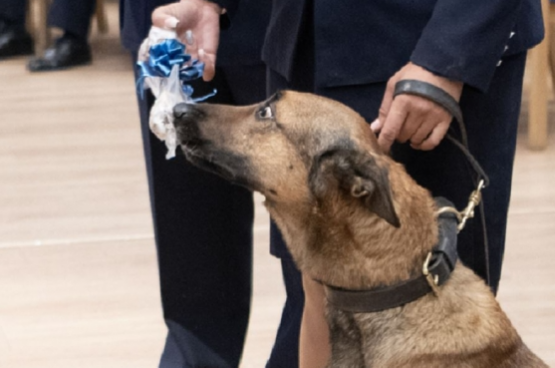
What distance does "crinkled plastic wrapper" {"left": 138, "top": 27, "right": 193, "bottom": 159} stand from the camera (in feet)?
6.46

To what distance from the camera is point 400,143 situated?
6.36ft

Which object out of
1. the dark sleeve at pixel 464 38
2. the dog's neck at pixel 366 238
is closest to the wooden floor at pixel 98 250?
the dog's neck at pixel 366 238

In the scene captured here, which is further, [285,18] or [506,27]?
[285,18]

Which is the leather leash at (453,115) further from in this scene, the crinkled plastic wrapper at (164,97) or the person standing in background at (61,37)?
the person standing in background at (61,37)

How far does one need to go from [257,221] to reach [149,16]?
1522 millimetres

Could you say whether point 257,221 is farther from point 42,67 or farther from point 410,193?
point 42,67

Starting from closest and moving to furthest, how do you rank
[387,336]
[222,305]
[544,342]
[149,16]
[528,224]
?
[387,336] → [149,16] → [222,305] → [544,342] → [528,224]

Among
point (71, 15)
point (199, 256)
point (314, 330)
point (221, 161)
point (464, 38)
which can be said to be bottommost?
point (71, 15)

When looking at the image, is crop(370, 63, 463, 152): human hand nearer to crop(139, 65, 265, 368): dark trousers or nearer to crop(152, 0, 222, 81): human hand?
crop(152, 0, 222, 81): human hand

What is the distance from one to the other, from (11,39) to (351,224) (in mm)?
5079

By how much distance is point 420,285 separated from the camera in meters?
1.73

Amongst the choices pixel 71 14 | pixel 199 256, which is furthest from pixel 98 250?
pixel 71 14

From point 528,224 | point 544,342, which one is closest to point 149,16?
point 544,342

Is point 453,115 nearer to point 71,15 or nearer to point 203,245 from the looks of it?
point 203,245
